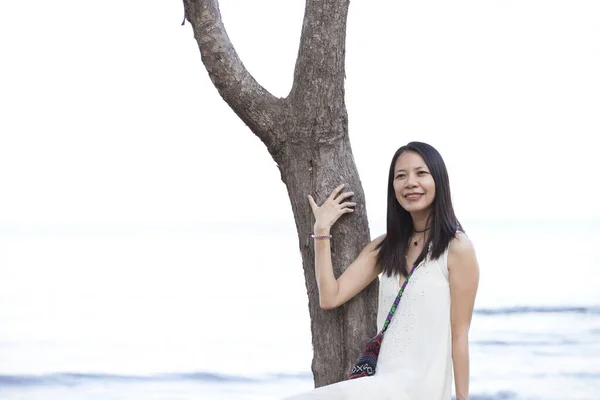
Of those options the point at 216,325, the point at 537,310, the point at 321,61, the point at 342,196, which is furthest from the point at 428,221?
the point at 537,310

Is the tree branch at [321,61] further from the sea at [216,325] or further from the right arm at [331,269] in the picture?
the sea at [216,325]

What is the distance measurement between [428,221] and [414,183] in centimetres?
21

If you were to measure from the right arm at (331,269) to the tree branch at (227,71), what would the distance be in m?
0.45

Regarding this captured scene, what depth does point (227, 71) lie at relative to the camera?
3.71 meters

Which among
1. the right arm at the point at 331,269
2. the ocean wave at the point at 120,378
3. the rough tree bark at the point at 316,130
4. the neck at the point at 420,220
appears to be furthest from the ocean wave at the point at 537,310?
the neck at the point at 420,220

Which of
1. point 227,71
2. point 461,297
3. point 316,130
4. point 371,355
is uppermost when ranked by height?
point 227,71

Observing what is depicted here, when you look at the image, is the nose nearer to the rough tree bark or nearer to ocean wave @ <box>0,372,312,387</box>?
the rough tree bark

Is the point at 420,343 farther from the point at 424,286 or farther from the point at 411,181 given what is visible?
the point at 411,181

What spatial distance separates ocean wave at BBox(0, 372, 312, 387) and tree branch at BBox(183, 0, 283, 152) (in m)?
7.24

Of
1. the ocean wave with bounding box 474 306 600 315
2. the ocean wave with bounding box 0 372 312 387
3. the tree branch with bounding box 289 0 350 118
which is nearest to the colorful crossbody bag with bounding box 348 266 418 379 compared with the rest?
the tree branch with bounding box 289 0 350 118

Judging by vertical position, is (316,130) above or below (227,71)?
below

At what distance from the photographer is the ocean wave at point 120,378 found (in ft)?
33.6

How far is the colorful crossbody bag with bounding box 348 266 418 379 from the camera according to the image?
3.27 meters

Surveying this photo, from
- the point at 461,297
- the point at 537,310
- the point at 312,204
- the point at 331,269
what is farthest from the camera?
the point at 537,310
